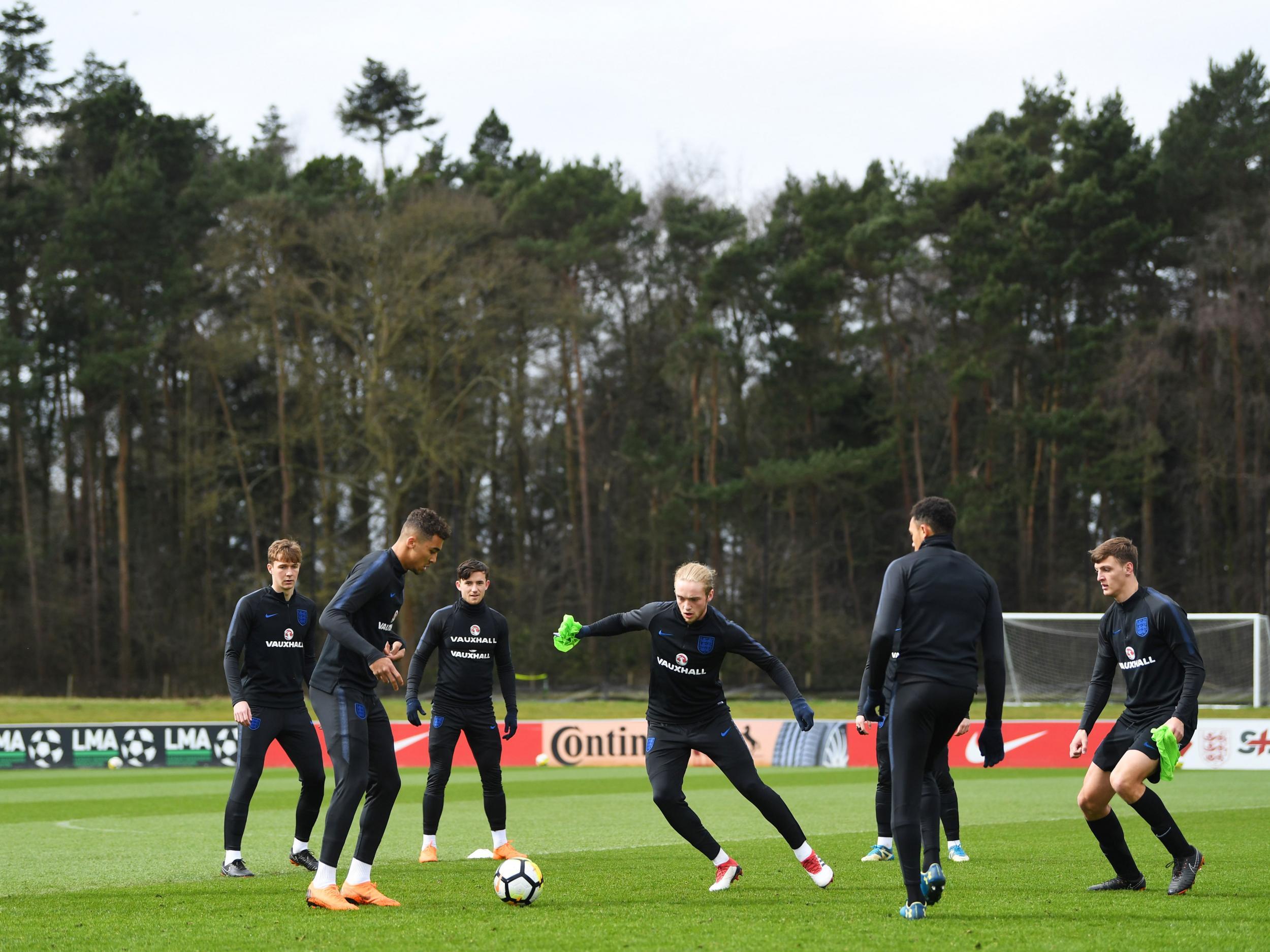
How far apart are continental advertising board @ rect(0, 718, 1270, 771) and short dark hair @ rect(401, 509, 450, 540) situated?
17.2 meters

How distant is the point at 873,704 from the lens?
6867 mm

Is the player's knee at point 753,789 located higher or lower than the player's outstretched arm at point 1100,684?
lower

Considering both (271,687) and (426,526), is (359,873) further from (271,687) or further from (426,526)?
(271,687)

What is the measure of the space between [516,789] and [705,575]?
40.8 ft

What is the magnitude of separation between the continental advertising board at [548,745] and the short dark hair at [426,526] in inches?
678

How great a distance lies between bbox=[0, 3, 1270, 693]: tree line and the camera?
129 feet

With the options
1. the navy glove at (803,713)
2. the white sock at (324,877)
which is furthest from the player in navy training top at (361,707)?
the navy glove at (803,713)

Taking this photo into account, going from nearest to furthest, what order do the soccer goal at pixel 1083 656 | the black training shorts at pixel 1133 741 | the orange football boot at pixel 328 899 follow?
the orange football boot at pixel 328 899 < the black training shorts at pixel 1133 741 < the soccer goal at pixel 1083 656

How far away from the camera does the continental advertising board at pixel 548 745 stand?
24344 millimetres

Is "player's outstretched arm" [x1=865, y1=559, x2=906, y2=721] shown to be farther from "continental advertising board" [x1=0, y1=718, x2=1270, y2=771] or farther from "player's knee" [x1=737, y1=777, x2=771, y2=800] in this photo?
"continental advertising board" [x1=0, y1=718, x2=1270, y2=771]

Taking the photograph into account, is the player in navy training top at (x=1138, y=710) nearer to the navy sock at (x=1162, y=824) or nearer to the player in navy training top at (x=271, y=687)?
the navy sock at (x=1162, y=824)

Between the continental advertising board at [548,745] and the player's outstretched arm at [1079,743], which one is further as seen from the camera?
the continental advertising board at [548,745]

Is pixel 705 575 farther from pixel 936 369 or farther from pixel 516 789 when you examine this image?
pixel 936 369

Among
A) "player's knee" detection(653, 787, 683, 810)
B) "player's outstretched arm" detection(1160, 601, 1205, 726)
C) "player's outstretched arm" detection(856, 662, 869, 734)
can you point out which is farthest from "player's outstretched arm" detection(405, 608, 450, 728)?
"player's outstretched arm" detection(1160, 601, 1205, 726)
